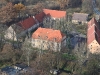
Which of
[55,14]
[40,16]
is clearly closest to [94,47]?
[40,16]

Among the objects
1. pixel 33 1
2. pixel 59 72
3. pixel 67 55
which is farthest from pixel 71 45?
pixel 33 1

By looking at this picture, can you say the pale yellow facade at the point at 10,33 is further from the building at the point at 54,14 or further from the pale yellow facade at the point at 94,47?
the pale yellow facade at the point at 94,47

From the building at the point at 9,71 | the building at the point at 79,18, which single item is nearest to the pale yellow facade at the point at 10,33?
the building at the point at 9,71

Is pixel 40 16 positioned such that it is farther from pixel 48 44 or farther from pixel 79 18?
pixel 48 44

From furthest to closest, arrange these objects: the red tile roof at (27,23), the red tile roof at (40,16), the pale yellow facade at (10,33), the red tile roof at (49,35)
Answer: the red tile roof at (40,16)
the red tile roof at (27,23)
the pale yellow facade at (10,33)
the red tile roof at (49,35)

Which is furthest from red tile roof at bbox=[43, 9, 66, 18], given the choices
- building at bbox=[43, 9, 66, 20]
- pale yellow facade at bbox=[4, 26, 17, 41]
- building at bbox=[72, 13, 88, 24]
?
pale yellow facade at bbox=[4, 26, 17, 41]


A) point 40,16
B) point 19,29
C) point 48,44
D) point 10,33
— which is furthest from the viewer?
point 40,16

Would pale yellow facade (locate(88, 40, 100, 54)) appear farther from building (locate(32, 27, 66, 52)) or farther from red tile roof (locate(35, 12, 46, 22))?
red tile roof (locate(35, 12, 46, 22))

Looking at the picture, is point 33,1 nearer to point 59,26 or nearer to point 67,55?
point 59,26

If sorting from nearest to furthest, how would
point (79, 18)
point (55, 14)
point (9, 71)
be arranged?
point (9, 71)
point (79, 18)
point (55, 14)
